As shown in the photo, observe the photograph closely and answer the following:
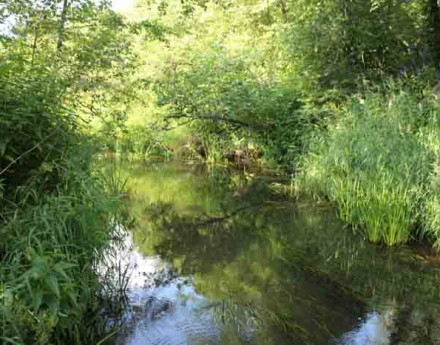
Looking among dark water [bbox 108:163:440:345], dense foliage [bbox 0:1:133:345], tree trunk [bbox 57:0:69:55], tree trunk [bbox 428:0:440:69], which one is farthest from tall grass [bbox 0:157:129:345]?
tree trunk [bbox 428:0:440:69]

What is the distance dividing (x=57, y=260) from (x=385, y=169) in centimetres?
391

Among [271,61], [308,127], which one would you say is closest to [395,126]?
[308,127]

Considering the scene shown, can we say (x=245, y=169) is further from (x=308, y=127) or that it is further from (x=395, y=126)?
(x=395, y=126)

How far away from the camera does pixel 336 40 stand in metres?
8.85

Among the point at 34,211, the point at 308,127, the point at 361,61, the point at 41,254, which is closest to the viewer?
the point at 41,254

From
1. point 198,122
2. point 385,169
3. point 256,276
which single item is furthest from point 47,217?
point 198,122

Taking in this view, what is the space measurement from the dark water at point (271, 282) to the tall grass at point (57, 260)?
18.4 inches

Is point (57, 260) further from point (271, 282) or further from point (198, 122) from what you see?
point (198, 122)

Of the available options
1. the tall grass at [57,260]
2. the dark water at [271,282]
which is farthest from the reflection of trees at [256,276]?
the tall grass at [57,260]

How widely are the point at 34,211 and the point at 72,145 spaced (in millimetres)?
750

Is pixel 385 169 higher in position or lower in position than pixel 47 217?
higher

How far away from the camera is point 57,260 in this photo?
2.85m

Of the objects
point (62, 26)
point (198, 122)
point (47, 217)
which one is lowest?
point (47, 217)

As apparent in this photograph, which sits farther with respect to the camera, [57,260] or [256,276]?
[256,276]
